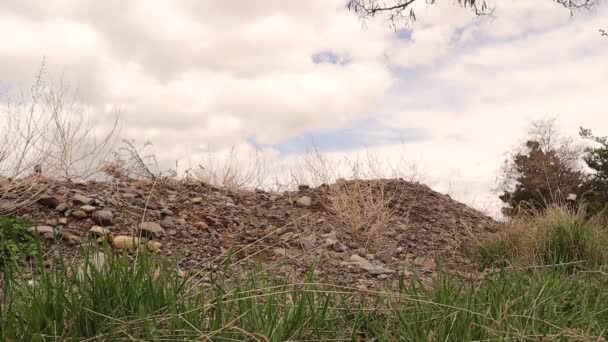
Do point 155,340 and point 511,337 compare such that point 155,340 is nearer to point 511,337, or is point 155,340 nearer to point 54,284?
point 54,284

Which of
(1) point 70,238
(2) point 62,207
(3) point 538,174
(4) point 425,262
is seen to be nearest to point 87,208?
(2) point 62,207

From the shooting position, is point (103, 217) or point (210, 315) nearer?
point (210, 315)

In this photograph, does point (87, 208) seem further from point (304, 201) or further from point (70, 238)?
point (304, 201)

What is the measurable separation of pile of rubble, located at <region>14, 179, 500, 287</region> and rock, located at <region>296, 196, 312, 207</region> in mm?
15

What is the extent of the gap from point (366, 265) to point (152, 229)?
190 cm

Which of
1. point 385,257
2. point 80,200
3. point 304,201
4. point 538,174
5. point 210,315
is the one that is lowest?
point 210,315

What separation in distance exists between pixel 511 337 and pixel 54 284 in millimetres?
1827

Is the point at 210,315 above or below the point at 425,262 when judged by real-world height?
below

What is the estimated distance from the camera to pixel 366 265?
536 cm

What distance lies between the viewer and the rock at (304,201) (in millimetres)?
7719

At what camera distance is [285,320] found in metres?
2.39

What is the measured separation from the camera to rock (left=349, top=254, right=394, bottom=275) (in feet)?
16.5

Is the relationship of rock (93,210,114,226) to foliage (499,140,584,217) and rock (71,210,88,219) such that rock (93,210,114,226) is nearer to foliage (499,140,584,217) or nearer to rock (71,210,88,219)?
rock (71,210,88,219)

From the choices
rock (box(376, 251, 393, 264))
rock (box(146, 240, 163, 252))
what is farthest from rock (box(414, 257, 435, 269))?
rock (box(146, 240, 163, 252))
